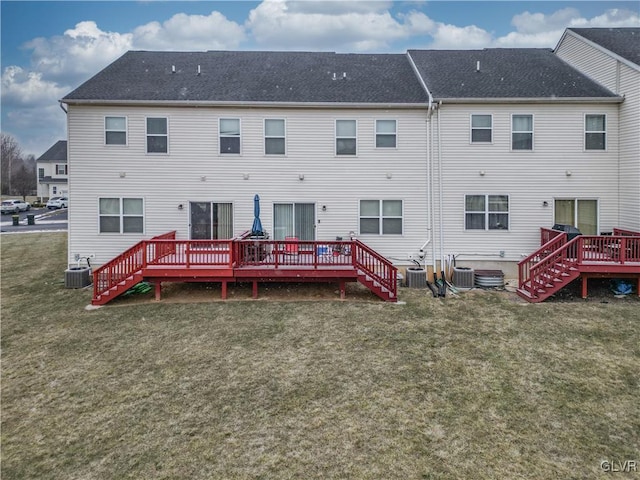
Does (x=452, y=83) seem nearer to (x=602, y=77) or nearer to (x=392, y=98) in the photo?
(x=392, y=98)

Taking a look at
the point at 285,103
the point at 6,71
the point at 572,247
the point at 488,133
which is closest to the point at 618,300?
the point at 572,247

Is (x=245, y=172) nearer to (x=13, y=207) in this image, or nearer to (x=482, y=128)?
(x=482, y=128)

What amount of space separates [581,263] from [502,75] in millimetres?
7639

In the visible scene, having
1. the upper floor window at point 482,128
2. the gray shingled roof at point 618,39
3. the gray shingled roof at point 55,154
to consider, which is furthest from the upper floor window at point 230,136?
the gray shingled roof at point 55,154

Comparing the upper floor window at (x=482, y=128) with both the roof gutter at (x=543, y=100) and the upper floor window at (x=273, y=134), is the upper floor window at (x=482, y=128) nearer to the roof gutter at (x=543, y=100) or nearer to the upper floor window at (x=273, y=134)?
the roof gutter at (x=543, y=100)

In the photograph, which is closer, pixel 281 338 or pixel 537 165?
pixel 281 338

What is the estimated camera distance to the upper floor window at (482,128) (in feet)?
40.4

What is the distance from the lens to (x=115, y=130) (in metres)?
12.2

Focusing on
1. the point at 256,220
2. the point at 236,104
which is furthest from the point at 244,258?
the point at 236,104

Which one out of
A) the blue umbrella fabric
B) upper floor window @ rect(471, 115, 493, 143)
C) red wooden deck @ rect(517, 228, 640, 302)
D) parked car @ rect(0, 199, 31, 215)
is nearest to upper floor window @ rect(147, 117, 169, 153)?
the blue umbrella fabric

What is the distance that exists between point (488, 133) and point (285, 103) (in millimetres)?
6819

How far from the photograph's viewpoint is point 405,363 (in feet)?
22.4

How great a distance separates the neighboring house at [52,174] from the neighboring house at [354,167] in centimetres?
5402

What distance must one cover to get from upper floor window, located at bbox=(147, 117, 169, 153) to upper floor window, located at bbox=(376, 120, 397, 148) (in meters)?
7.03
